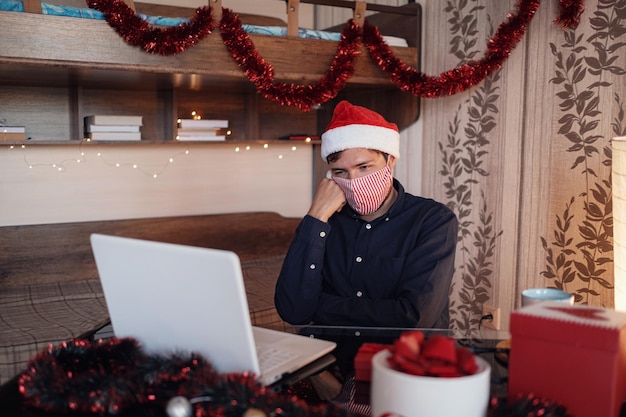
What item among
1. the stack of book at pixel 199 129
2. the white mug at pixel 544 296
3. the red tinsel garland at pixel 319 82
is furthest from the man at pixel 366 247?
the stack of book at pixel 199 129

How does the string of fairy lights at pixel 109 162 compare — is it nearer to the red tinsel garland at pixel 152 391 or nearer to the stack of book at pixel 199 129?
the stack of book at pixel 199 129

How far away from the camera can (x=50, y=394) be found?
100 centimetres

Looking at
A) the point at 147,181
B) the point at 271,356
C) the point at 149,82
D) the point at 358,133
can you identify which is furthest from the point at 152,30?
the point at 271,356

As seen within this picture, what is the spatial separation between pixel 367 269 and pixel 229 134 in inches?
68.5

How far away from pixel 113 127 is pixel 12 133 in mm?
416

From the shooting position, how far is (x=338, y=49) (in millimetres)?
2787

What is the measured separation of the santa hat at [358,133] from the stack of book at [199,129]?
131 centimetres

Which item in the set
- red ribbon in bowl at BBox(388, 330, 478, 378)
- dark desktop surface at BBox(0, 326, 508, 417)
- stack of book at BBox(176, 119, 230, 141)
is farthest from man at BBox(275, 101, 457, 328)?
stack of book at BBox(176, 119, 230, 141)

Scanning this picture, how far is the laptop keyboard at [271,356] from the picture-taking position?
3.73ft

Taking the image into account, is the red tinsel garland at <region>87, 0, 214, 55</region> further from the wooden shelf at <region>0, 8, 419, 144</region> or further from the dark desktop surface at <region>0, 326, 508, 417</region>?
the dark desktop surface at <region>0, 326, 508, 417</region>

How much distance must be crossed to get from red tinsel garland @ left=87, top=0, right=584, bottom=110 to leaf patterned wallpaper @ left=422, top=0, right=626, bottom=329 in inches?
3.3

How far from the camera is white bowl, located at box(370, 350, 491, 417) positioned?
2.82 feet

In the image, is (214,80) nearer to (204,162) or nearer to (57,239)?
(204,162)

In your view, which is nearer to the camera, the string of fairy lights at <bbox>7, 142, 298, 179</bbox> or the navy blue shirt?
the navy blue shirt
